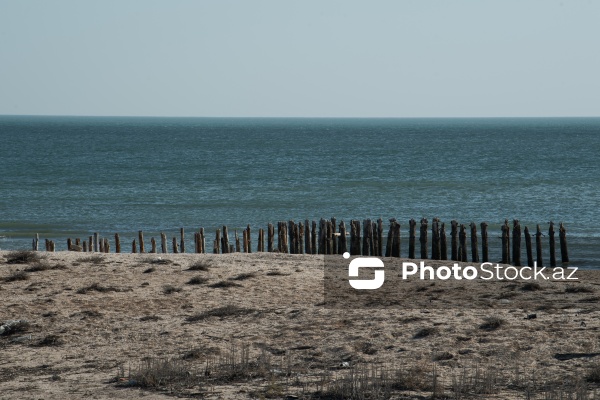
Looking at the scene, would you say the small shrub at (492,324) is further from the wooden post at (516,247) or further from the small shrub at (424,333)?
the wooden post at (516,247)

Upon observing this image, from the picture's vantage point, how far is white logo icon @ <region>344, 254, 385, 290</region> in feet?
63.4

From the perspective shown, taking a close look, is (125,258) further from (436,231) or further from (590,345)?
(590,345)

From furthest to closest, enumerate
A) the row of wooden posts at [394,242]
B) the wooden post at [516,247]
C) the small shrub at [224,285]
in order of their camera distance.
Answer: the row of wooden posts at [394,242] < the wooden post at [516,247] < the small shrub at [224,285]

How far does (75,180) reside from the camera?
219 ft

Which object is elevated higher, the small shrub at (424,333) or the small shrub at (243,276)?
the small shrub at (424,333)

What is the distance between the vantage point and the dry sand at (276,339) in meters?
11.4

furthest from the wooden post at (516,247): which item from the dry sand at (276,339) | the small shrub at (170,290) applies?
the small shrub at (170,290)

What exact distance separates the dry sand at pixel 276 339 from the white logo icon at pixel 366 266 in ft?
2.80

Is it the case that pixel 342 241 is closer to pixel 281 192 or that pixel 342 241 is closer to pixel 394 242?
pixel 394 242

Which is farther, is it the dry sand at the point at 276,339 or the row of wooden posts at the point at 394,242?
the row of wooden posts at the point at 394,242

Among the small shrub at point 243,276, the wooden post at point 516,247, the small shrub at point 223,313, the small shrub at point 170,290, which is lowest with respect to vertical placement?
the wooden post at point 516,247

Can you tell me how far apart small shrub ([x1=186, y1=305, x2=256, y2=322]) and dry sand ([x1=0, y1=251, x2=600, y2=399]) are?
5cm

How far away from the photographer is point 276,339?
14.3 metres

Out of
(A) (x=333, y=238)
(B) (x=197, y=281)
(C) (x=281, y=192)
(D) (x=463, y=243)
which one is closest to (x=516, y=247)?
(D) (x=463, y=243)
